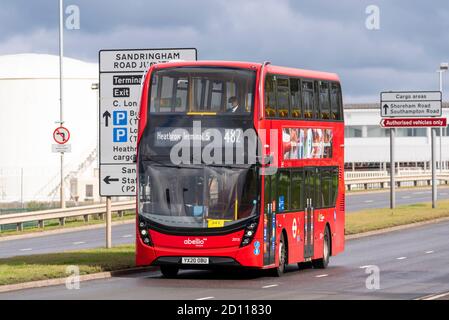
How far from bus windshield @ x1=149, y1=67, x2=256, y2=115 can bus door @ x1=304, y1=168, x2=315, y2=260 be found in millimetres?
3395

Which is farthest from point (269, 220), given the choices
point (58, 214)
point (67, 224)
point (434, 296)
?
point (67, 224)

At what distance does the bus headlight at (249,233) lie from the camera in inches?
973

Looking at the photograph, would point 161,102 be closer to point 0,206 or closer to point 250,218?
point 250,218

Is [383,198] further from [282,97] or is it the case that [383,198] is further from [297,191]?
[282,97]

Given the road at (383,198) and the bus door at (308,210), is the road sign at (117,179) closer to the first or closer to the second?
the bus door at (308,210)

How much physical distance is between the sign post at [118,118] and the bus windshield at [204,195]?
5.49m

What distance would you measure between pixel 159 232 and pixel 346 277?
3.81 m

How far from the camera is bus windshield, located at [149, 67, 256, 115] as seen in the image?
976 inches

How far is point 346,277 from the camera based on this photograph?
25656 mm

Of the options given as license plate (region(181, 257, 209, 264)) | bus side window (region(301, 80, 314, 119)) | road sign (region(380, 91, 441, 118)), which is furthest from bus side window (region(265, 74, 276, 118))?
road sign (region(380, 91, 441, 118))

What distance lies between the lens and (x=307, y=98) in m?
27.7

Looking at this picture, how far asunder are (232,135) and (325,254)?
572cm

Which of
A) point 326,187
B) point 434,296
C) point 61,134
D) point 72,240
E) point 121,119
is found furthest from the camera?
point 61,134
